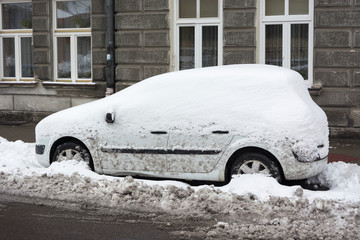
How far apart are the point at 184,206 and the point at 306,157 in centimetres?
166

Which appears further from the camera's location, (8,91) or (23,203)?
(8,91)

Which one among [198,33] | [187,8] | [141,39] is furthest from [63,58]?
[198,33]

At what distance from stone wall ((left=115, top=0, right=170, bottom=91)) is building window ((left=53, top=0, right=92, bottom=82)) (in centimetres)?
140

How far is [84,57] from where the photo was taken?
13.5 meters

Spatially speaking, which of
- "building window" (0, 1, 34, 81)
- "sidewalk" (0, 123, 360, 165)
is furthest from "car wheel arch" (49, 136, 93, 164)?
"building window" (0, 1, 34, 81)

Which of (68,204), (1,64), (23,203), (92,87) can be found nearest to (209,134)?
(68,204)

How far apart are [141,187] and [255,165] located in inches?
58.1

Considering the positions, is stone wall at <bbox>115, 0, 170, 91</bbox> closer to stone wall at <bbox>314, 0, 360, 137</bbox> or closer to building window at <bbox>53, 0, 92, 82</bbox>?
building window at <bbox>53, 0, 92, 82</bbox>

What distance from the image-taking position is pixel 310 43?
11.2 metres

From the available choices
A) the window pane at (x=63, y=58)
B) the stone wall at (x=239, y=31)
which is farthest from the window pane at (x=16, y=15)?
the stone wall at (x=239, y=31)

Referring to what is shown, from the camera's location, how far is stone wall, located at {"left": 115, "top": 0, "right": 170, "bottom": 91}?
12008 millimetres

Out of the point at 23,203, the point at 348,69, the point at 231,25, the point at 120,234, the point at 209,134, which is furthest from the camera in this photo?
the point at 231,25

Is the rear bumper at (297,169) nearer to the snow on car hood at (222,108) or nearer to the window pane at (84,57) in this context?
the snow on car hood at (222,108)

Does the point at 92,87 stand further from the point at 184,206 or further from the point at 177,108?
the point at 184,206
